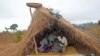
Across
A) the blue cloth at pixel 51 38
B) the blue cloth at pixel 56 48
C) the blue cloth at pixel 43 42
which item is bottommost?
the blue cloth at pixel 56 48

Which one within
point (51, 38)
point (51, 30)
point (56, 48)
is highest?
point (51, 30)

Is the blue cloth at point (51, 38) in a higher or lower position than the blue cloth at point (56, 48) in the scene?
higher

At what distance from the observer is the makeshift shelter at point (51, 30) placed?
23.9ft

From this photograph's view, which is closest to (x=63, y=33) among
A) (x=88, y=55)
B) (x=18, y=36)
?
(x=88, y=55)

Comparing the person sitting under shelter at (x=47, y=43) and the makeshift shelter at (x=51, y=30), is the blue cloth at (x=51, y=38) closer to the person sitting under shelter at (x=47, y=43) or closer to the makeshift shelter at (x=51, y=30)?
the person sitting under shelter at (x=47, y=43)

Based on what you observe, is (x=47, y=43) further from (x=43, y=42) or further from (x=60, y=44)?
(x=60, y=44)

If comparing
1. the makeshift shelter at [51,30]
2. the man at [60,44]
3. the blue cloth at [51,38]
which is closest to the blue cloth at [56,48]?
the man at [60,44]

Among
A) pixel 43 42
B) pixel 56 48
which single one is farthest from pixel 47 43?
pixel 56 48

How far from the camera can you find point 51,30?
7461 mm

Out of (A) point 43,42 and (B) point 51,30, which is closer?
(A) point 43,42

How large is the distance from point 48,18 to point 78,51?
2.88ft

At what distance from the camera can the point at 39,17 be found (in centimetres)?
737

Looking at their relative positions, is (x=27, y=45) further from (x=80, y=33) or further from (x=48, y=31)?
(x=80, y=33)

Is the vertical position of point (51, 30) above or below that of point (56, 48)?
above
